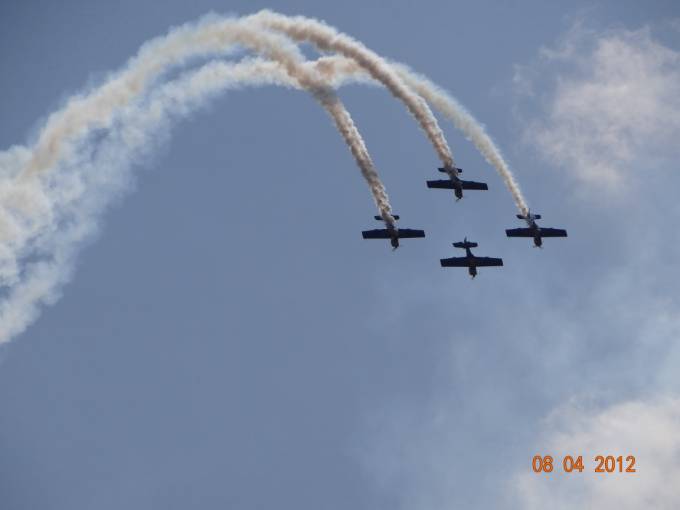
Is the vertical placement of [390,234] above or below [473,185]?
below

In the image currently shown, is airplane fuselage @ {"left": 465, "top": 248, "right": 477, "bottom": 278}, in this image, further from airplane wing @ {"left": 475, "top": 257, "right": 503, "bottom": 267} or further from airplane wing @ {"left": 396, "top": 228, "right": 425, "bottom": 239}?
airplane wing @ {"left": 396, "top": 228, "right": 425, "bottom": 239}

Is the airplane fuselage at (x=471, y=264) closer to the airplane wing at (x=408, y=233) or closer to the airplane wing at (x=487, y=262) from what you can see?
the airplane wing at (x=487, y=262)

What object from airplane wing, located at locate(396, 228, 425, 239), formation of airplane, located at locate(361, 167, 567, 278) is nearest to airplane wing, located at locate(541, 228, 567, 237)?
formation of airplane, located at locate(361, 167, 567, 278)

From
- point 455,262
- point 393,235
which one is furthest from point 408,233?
point 455,262

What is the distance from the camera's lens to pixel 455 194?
308 ft

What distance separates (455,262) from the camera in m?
98.6

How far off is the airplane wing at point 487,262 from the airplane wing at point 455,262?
0.95m

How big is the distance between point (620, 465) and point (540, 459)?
5.99 m

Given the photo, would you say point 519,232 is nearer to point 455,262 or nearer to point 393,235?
point 455,262

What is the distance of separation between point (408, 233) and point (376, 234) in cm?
225

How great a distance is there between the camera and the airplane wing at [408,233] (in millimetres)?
90938

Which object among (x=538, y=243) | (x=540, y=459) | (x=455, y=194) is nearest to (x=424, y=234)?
(x=455, y=194)

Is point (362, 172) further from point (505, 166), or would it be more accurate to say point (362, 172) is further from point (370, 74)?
point (505, 166)

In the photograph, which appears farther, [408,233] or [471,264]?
[471,264]
